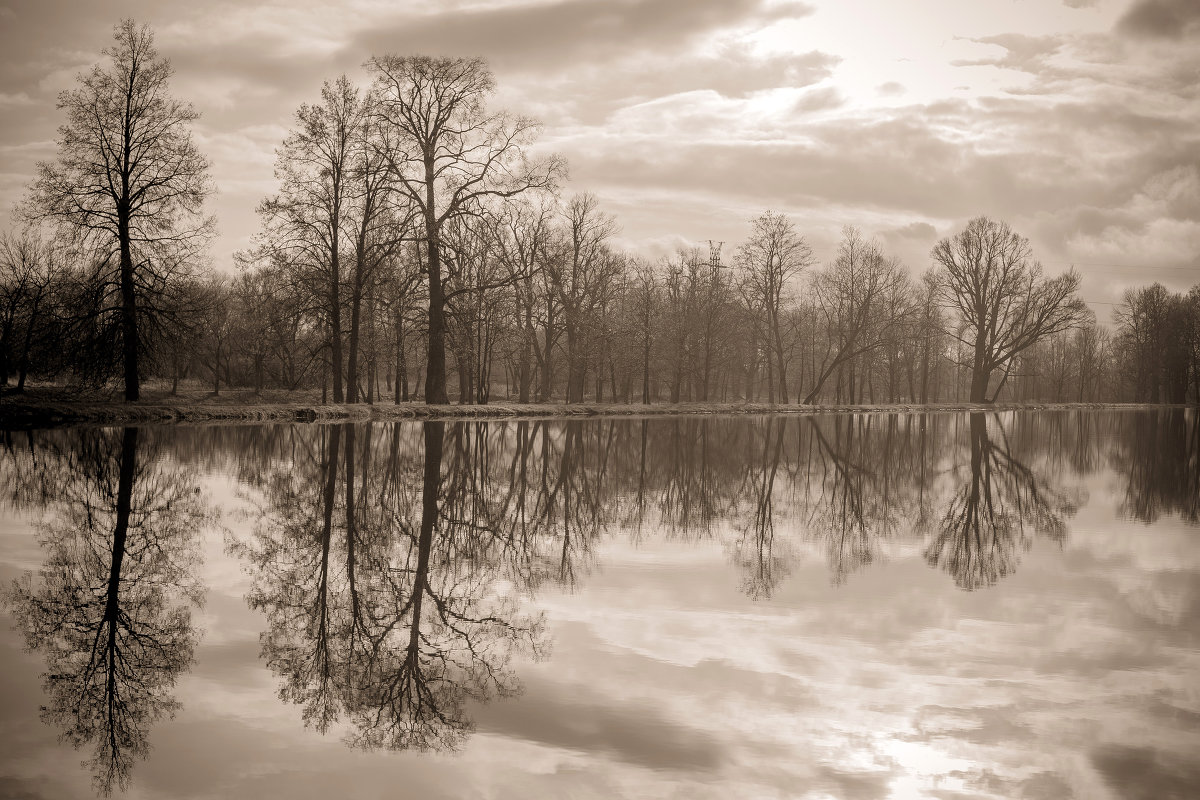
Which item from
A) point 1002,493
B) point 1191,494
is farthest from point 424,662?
point 1191,494

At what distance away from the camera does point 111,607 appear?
21.0ft

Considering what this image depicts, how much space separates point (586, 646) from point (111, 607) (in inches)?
125

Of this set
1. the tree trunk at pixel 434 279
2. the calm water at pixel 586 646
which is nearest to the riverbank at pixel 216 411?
the tree trunk at pixel 434 279

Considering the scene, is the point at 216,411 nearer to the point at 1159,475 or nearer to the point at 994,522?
the point at 1159,475

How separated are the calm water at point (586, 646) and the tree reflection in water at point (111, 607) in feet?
0.09

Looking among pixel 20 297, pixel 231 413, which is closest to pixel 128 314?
pixel 231 413

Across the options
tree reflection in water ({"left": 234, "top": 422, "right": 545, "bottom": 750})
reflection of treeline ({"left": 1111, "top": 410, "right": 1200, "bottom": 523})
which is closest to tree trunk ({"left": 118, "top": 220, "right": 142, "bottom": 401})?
tree reflection in water ({"left": 234, "top": 422, "right": 545, "bottom": 750})

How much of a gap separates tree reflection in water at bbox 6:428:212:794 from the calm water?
0.09 ft

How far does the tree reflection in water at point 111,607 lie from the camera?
447 cm

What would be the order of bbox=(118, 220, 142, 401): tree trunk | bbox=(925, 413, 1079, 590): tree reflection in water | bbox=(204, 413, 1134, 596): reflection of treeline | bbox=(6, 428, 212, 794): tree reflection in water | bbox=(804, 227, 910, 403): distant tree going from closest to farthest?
bbox=(6, 428, 212, 794): tree reflection in water < bbox=(925, 413, 1079, 590): tree reflection in water < bbox=(204, 413, 1134, 596): reflection of treeline < bbox=(118, 220, 142, 401): tree trunk < bbox=(804, 227, 910, 403): distant tree

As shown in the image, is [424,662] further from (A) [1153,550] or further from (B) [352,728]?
(A) [1153,550]

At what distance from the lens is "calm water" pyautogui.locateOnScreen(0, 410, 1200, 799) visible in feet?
13.1

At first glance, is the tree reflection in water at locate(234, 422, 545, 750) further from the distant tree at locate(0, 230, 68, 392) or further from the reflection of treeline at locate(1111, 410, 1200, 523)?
the distant tree at locate(0, 230, 68, 392)

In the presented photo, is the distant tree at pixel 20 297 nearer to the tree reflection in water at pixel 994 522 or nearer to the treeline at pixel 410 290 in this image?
the treeline at pixel 410 290
